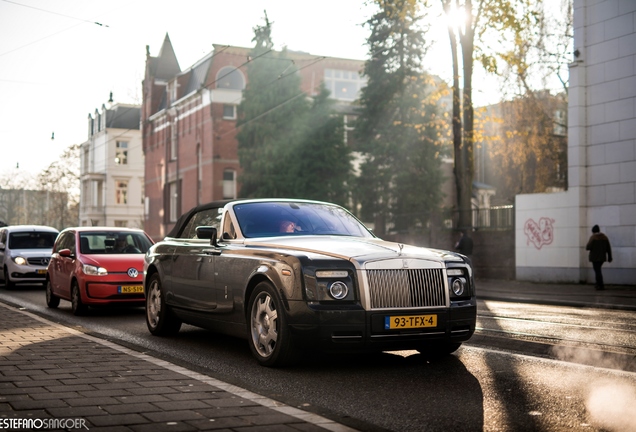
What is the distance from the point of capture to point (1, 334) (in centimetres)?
1051

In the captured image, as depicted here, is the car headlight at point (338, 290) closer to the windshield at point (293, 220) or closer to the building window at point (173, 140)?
the windshield at point (293, 220)

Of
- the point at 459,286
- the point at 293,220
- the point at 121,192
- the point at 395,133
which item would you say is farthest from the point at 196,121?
the point at 459,286

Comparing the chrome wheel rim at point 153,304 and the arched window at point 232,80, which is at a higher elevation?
the arched window at point 232,80

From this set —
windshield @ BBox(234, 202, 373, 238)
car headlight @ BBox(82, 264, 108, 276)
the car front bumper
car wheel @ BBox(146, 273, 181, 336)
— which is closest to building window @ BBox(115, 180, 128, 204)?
car headlight @ BBox(82, 264, 108, 276)

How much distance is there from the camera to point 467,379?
739cm

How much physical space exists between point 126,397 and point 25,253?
17710 mm

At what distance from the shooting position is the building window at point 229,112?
59.9 metres

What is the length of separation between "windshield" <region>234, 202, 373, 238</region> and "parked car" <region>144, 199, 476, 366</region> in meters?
0.01

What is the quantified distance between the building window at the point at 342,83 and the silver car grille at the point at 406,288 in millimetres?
65299

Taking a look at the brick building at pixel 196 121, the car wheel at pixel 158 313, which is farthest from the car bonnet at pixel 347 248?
the brick building at pixel 196 121


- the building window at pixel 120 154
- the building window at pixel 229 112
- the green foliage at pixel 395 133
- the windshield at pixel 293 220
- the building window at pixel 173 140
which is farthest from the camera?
the building window at pixel 120 154

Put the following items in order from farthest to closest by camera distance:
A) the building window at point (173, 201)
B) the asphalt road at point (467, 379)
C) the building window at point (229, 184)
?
1. the building window at point (173, 201)
2. the building window at point (229, 184)
3. the asphalt road at point (467, 379)

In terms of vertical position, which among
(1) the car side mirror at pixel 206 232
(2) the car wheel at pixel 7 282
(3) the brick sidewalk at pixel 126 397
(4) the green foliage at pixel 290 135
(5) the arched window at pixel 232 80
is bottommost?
(2) the car wheel at pixel 7 282

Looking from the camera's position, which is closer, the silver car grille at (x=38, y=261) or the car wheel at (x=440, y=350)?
the car wheel at (x=440, y=350)
